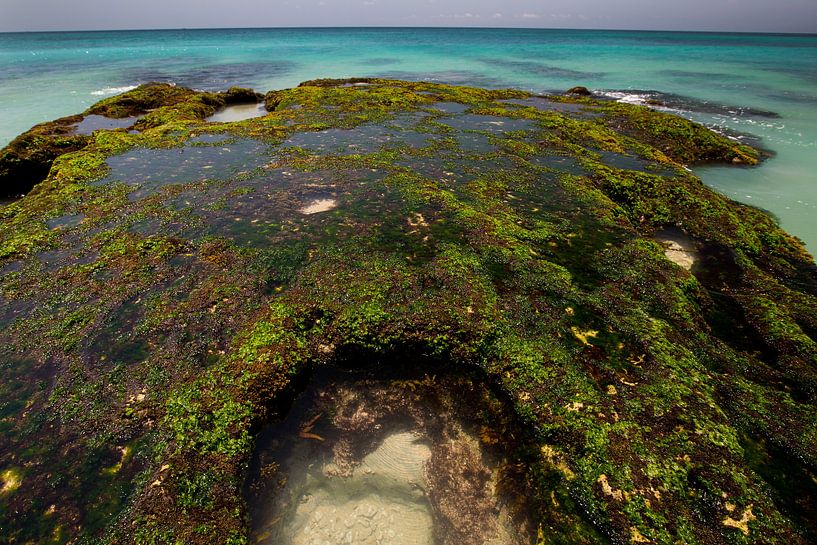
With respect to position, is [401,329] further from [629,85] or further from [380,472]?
[629,85]

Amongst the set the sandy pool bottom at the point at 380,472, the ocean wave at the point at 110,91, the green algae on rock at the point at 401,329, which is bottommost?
the sandy pool bottom at the point at 380,472

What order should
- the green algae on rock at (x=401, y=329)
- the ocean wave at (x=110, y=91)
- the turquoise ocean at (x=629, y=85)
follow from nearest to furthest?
the green algae on rock at (x=401, y=329) < the turquoise ocean at (x=629, y=85) < the ocean wave at (x=110, y=91)

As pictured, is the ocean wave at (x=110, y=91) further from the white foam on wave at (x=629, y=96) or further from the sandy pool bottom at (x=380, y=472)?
the white foam on wave at (x=629, y=96)

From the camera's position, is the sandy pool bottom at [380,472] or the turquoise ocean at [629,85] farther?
the turquoise ocean at [629,85]

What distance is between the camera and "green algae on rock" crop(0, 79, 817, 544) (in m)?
6.66

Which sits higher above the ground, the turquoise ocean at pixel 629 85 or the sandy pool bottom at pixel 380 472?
the turquoise ocean at pixel 629 85

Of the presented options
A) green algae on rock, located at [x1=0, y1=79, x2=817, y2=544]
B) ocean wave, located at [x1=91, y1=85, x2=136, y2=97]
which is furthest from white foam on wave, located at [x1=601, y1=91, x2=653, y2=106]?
ocean wave, located at [x1=91, y1=85, x2=136, y2=97]

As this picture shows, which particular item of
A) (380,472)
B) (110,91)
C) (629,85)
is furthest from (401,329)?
(629,85)

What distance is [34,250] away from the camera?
1245cm

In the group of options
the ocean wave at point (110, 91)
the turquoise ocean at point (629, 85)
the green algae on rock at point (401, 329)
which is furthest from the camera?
the ocean wave at point (110, 91)

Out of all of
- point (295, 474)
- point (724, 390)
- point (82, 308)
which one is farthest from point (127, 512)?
point (724, 390)

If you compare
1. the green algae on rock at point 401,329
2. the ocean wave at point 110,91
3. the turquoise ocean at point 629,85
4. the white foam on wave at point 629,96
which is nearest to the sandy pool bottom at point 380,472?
the green algae on rock at point 401,329

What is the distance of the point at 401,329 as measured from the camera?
993cm

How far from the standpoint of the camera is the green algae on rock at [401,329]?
6.66 metres
